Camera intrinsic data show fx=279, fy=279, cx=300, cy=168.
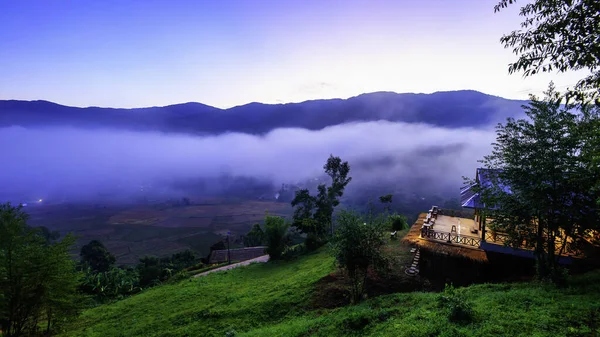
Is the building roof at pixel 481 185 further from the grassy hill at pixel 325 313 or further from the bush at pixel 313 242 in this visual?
the bush at pixel 313 242

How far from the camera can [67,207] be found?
197 meters

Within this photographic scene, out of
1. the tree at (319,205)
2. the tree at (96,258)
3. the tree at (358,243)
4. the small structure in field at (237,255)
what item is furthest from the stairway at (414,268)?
the tree at (96,258)

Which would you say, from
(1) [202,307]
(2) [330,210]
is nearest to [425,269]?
(1) [202,307]

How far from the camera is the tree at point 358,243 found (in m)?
12.4

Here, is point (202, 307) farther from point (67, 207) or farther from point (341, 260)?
point (67, 207)

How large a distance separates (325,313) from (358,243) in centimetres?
399

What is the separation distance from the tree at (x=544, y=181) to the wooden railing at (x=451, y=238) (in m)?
4.36

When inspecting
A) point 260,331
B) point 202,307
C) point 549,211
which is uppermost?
point 549,211

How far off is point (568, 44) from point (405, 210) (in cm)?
14301

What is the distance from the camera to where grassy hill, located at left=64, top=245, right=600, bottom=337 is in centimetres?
846

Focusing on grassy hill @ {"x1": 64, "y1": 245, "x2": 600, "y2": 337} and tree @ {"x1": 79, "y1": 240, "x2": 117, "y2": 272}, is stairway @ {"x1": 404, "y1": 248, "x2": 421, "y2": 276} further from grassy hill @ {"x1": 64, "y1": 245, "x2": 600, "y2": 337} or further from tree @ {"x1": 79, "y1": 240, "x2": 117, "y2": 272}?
tree @ {"x1": 79, "y1": 240, "x2": 117, "y2": 272}

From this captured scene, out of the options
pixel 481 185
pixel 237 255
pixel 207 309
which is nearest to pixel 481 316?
pixel 481 185

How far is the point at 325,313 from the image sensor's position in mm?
13336

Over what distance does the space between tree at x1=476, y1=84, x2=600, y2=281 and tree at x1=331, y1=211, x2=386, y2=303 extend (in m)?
5.03
